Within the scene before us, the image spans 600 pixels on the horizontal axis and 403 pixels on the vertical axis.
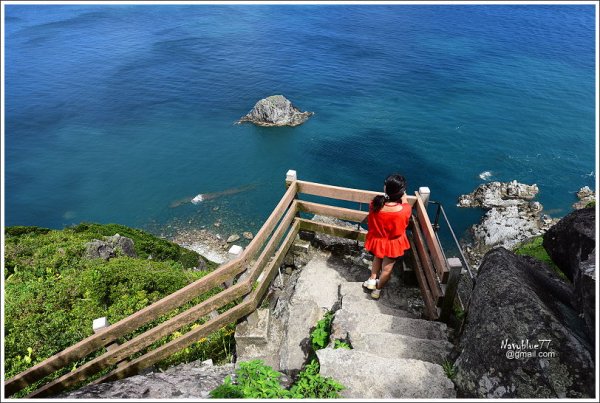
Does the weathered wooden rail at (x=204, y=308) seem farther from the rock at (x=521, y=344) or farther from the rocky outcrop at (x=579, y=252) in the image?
the rocky outcrop at (x=579, y=252)

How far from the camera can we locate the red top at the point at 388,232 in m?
6.38

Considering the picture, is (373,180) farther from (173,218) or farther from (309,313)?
(309,313)

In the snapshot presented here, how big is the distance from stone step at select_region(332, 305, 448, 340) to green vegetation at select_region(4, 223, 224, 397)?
2453 mm

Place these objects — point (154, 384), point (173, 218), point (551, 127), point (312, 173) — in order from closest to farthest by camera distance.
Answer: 1. point (154, 384)
2. point (173, 218)
3. point (312, 173)
4. point (551, 127)

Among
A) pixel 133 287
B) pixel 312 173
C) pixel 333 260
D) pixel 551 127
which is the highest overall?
pixel 333 260

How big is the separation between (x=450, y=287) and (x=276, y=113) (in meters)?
57.5

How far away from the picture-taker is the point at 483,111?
2447 inches

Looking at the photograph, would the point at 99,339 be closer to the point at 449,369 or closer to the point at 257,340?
the point at 257,340

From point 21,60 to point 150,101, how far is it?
39.7m

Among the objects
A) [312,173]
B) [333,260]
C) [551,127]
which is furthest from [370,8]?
[333,260]

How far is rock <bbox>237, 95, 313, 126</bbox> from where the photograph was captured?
60594 mm

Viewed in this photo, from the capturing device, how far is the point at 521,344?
4254mm

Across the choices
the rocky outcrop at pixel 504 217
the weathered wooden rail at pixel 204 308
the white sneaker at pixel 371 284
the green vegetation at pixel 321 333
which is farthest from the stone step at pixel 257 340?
the rocky outcrop at pixel 504 217

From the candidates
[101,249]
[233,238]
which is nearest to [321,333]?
[101,249]
